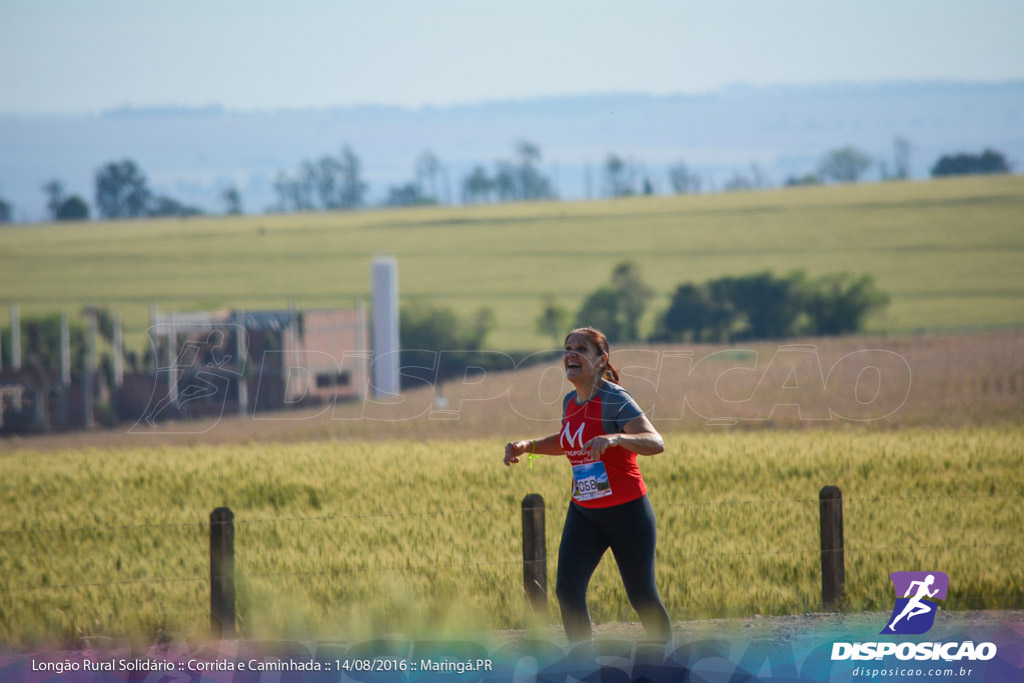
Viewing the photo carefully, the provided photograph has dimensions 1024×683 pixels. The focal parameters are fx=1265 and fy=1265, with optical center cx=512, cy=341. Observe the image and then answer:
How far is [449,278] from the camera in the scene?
10038 cm

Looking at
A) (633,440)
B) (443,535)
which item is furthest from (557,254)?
(633,440)

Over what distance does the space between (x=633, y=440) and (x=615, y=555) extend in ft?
2.13

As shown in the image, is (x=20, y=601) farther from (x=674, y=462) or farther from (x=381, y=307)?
(x=381, y=307)

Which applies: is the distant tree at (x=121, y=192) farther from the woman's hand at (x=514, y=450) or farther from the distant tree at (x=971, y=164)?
the woman's hand at (x=514, y=450)

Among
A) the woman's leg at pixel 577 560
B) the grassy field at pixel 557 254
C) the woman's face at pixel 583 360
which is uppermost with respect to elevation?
the grassy field at pixel 557 254

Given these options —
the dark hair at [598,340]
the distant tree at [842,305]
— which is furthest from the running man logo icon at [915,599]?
the distant tree at [842,305]

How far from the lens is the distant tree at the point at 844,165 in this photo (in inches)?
5984

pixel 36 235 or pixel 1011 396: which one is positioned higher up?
pixel 36 235

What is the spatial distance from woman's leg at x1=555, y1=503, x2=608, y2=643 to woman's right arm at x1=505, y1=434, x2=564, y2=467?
300 mm

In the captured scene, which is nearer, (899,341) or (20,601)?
(20,601)

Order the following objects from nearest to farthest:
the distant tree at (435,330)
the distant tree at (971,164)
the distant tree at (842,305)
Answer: the distant tree at (842,305) → the distant tree at (435,330) → the distant tree at (971,164)

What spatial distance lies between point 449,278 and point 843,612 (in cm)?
9218

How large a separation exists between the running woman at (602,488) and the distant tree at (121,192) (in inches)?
6112

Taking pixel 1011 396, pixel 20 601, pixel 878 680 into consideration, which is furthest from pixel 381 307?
pixel 878 680
